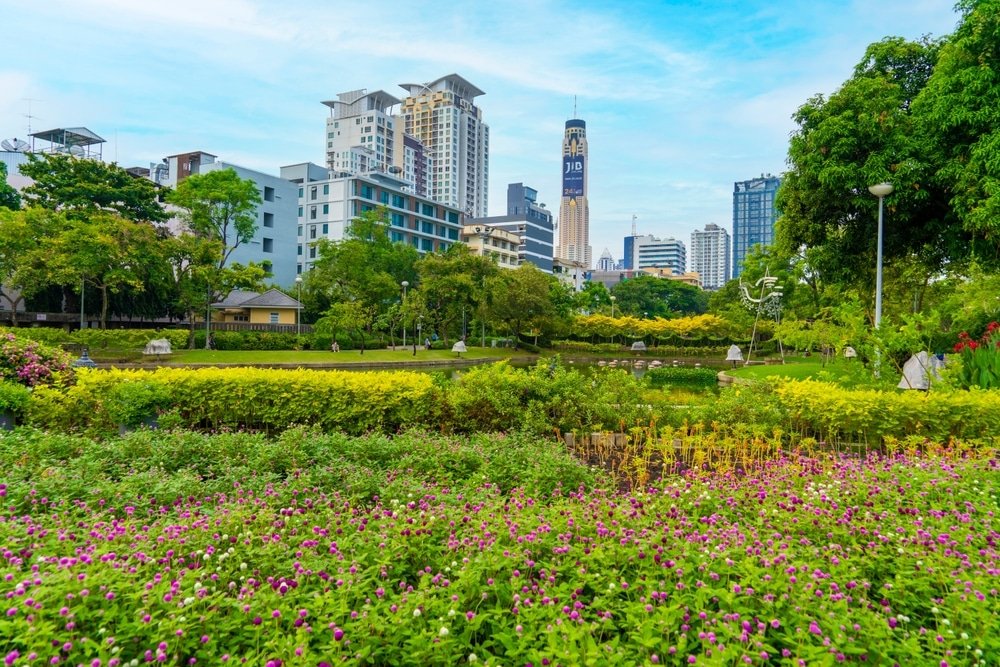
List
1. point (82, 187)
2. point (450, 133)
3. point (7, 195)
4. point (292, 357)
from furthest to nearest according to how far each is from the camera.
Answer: point (450, 133) → point (7, 195) → point (82, 187) → point (292, 357)

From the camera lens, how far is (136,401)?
7.09m

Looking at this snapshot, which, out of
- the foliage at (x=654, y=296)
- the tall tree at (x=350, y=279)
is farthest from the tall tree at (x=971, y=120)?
the foliage at (x=654, y=296)

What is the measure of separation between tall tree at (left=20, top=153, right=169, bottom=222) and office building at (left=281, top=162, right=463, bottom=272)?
23.4 metres

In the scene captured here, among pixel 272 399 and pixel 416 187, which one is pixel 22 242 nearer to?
pixel 272 399

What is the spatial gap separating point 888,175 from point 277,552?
588 inches

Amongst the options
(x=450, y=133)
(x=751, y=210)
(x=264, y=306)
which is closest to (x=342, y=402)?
(x=264, y=306)

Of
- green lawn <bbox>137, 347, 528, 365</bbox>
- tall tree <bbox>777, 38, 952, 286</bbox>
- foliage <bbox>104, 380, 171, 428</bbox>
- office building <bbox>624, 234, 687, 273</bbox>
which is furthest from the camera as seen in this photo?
office building <bbox>624, 234, 687, 273</bbox>

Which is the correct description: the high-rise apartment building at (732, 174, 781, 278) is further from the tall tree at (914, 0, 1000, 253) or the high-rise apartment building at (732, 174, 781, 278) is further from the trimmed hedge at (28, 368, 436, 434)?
the trimmed hedge at (28, 368, 436, 434)

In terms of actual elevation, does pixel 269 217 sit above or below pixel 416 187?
below

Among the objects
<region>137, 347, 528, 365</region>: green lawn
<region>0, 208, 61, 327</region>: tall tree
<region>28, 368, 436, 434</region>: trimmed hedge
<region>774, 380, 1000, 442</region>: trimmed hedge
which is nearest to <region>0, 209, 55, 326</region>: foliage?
<region>0, 208, 61, 327</region>: tall tree

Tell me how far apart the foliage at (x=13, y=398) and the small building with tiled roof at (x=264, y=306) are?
3324cm

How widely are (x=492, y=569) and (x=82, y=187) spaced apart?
3700cm

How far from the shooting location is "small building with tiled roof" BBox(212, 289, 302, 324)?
3994cm

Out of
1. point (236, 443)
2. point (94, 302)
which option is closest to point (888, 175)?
point (236, 443)
